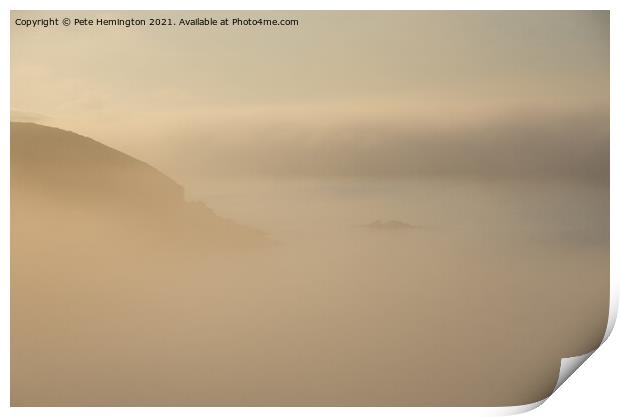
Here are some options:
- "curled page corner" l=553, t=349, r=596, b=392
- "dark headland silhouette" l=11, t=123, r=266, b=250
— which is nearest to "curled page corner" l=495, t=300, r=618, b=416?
"curled page corner" l=553, t=349, r=596, b=392

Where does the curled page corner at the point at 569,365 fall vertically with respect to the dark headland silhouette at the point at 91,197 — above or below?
below

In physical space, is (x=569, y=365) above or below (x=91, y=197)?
below

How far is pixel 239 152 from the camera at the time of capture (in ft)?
7.88

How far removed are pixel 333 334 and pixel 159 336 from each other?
58 cm

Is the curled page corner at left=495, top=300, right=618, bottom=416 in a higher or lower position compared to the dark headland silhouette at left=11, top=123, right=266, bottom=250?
lower

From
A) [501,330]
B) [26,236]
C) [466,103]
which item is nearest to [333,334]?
[501,330]

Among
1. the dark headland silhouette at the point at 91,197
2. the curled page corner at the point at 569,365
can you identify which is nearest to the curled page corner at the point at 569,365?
the curled page corner at the point at 569,365

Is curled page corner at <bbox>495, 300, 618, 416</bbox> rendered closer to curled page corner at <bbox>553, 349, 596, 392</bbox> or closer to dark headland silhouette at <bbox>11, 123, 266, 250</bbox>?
curled page corner at <bbox>553, 349, 596, 392</bbox>

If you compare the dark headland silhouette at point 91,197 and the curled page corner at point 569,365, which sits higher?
the dark headland silhouette at point 91,197

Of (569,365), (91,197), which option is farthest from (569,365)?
(91,197)

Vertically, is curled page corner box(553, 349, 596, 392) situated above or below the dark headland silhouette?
below

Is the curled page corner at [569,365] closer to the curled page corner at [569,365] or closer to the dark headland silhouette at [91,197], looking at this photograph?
the curled page corner at [569,365]

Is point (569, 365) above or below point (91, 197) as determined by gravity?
below

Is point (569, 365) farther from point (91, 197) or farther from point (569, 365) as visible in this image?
point (91, 197)
